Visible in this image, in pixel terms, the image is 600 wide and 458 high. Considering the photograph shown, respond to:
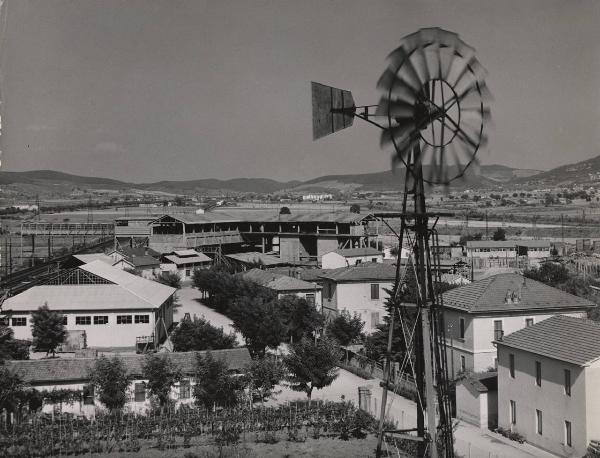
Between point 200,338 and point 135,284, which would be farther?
point 135,284

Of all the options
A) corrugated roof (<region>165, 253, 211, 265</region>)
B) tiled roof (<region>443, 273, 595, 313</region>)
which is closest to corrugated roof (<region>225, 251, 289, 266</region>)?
corrugated roof (<region>165, 253, 211, 265</region>)

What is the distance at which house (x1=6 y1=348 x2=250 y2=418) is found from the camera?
27656 millimetres

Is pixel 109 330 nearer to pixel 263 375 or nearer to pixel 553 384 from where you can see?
pixel 263 375

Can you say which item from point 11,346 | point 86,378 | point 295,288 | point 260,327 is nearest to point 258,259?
point 295,288

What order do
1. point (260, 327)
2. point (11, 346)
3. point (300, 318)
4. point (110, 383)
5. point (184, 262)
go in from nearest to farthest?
point (110, 383)
point (11, 346)
point (260, 327)
point (300, 318)
point (184, 262)

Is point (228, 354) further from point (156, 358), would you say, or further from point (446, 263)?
point (446, 263)

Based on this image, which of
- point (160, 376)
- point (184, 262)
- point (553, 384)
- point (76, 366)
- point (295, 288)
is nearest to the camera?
point (553, 384)

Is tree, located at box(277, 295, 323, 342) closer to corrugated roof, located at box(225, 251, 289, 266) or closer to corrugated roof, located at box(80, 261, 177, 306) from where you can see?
corrugated roof, located at box(80, 261, 177, 306)

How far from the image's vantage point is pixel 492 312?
32656 mm

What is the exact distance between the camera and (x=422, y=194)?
1405 centimetres

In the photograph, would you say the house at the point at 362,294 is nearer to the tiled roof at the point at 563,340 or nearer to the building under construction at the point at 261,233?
the tiled roof at the point at 563,340

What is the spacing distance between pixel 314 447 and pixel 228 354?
7236 millimetres

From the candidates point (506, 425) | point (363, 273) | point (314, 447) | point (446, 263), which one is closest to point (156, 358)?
point (314, 447)

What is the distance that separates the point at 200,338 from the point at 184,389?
600 centimetres
